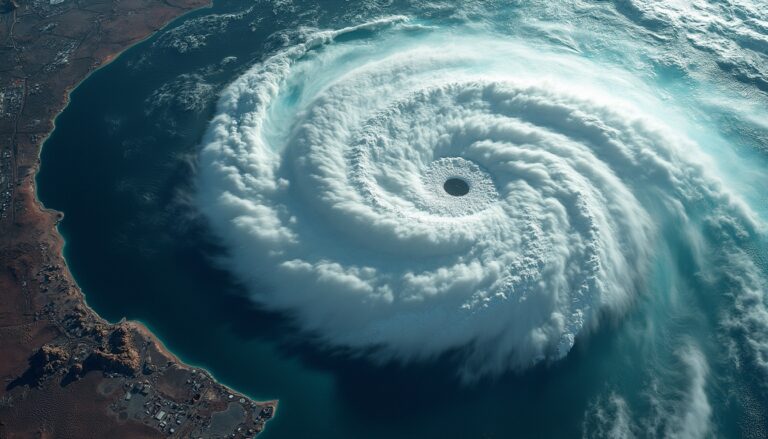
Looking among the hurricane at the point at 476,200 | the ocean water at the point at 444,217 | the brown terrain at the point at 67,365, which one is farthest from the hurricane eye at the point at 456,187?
the brown terrain at the point at 67,365

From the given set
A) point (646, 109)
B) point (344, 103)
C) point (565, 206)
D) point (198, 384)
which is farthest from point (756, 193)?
point (198, 384)

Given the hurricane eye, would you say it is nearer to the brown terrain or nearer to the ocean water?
the ocean water

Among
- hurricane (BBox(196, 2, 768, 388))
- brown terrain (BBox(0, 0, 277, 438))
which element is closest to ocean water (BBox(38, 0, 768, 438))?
hurricane (BBox(196, 2, 768, 388))

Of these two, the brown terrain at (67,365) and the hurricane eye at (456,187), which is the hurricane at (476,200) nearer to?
the hurricane eye at (456,187)

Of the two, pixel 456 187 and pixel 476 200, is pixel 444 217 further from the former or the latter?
pixel 456 187

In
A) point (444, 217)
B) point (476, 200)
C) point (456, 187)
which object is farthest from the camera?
point (456, 187)

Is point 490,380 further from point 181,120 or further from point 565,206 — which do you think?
point 181,120

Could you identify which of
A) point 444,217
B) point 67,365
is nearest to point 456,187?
point 444,217
